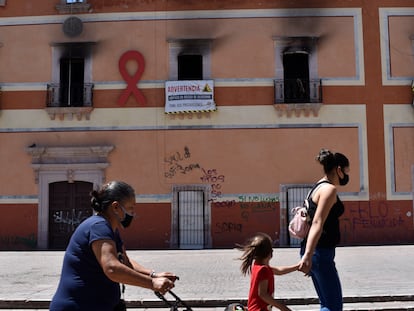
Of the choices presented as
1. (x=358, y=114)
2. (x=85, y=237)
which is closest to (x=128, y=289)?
(x=85, y=237)

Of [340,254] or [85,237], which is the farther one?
[340,254]

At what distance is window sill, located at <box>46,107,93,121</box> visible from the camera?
20.2 meters

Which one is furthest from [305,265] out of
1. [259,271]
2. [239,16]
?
[239,16]

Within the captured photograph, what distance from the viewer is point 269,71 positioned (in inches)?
798

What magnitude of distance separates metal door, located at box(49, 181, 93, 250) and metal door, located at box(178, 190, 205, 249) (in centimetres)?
330

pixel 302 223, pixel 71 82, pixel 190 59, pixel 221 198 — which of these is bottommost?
pixel 302 223

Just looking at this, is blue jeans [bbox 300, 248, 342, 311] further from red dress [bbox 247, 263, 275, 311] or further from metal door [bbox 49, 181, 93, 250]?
metal door [bbox 49, 181, 93, 250]

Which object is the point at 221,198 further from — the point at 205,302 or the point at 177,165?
the point at 205,302

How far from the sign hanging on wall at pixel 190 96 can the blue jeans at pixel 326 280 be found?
50.8ft

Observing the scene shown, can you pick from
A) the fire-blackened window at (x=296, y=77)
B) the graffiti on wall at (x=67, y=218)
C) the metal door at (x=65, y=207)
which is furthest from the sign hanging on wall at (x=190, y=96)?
the graffiti on wall at (x=67, y=218)

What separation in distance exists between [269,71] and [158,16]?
4490 millimetres

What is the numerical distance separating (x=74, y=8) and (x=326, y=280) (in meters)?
18.2

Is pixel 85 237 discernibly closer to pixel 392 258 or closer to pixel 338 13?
pixel 392 258

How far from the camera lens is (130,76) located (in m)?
20.4
